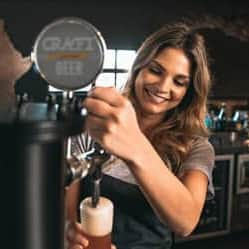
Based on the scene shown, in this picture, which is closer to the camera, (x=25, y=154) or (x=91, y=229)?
(x=25, y=154)

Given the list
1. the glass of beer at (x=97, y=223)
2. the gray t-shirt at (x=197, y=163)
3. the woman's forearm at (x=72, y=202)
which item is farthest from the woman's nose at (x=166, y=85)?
the glass of beer at (x=97, y=223)

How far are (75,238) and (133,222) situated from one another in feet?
1.46

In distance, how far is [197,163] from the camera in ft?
3.12

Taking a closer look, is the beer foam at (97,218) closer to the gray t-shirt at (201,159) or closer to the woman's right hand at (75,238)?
the woman's right hand at (75,238)

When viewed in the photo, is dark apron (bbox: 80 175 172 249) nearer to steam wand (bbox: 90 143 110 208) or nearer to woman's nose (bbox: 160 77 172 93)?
woman's nose (bbox: 160 77 172 93)

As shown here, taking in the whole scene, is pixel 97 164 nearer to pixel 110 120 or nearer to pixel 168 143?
pixel 110 120

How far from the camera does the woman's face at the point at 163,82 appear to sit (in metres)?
1.03

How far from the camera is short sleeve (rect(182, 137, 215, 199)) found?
3.10ft

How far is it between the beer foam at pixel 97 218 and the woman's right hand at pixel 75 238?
14mm

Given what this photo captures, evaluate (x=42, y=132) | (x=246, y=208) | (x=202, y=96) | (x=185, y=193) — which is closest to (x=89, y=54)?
(x=42, y=132)

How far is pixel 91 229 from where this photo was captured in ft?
1.79

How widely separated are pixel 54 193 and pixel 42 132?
0.08m

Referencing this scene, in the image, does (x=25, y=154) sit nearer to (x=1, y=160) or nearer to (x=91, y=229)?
(x=1, y=160)

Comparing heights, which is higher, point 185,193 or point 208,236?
point 185,193
